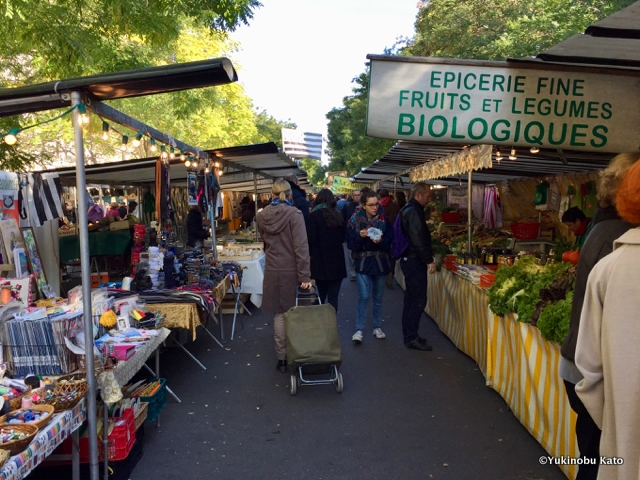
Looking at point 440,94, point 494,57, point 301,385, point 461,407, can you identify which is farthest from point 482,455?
point 494,57

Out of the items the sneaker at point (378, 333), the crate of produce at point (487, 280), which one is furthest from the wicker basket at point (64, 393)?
the sneaker at point (378, 333)

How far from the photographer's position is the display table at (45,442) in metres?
2.42

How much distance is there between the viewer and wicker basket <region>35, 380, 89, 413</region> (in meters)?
3.03

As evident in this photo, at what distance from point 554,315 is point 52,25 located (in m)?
7.02

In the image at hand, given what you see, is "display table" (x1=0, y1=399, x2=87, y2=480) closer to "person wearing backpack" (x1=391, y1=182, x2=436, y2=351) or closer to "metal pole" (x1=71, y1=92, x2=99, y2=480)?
"metal pole" (x1=71, y1=92, x2=99, y2=480)

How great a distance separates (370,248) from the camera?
6250mm

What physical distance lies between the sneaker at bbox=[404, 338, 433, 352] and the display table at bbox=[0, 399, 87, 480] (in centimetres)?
401

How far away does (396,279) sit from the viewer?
11.3 metres

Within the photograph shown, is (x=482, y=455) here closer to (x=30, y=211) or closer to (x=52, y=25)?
(x=30, y=211)

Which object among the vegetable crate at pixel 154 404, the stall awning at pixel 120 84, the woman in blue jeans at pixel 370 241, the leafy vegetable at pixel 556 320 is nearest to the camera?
the stall awning at pixel 120 84

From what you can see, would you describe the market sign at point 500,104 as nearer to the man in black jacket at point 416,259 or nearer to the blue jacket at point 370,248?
the man in black jacket at point 416,259

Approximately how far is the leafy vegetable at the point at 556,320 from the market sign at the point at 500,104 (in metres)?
1.06

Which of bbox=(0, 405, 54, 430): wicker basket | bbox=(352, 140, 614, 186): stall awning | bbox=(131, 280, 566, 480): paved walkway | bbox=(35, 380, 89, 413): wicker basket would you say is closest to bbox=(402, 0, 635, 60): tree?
bbox=(352, 140, 614, 186): stall awning

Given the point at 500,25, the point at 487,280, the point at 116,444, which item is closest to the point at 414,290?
the point at 487,280
